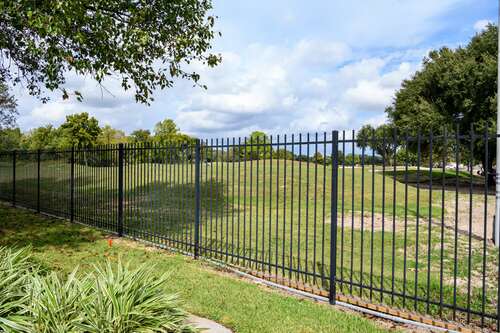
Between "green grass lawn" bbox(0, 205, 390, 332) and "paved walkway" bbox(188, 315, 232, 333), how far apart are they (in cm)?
13

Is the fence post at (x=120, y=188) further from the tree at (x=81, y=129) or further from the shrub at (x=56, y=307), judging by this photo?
the tree at (x=81, y=129)

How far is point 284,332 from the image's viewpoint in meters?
4.25

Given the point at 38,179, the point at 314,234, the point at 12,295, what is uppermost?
the point at 38,179

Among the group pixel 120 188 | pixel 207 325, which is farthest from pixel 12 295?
pixel 120 188

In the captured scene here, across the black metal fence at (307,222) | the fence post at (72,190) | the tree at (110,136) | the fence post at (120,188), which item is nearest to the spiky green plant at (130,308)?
the black metal fence at (307,222)

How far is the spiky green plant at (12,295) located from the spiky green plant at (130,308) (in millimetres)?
599

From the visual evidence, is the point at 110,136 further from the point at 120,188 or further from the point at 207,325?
the point at 207,325

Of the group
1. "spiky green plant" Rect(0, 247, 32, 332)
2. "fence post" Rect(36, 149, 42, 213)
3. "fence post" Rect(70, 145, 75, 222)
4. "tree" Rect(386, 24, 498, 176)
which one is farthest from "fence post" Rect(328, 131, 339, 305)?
"tree" Rect(386, 24, 498, 176)

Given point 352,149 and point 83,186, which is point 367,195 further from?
point 352,149

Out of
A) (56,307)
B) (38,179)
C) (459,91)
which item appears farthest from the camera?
(459,91)

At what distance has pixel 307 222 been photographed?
566 centimetres

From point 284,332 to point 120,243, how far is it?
5620 millimetres

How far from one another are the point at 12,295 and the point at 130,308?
1.31 meters

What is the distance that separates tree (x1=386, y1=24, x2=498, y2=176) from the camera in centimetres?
2377
